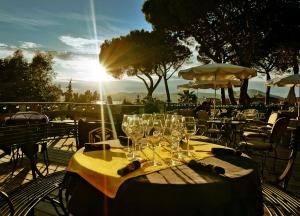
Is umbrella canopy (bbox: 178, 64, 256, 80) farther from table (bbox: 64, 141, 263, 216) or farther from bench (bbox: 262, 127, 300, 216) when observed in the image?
table (bbox: 64, 141, 263, 216)

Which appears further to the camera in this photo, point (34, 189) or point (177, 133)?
point (34, 189)

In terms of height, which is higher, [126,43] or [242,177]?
[126,43]

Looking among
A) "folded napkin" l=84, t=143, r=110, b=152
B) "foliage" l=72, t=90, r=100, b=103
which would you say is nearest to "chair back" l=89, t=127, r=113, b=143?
"folded napkin" l=84, t=143, r=110, b=152

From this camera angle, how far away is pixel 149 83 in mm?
30906

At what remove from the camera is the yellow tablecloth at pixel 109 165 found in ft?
3.94

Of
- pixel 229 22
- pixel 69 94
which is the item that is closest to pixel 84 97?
pixel 69 94

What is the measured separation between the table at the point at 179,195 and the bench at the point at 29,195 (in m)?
0.51

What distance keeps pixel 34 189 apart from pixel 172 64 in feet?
91.6

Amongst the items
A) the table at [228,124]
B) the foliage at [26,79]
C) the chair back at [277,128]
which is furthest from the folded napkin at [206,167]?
the foliage at [26,79]

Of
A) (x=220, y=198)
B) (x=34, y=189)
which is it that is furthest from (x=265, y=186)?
(x=34, y=189)

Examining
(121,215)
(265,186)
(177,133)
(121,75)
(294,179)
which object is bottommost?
(294,179)

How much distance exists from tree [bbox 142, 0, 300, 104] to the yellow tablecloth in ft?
48.7

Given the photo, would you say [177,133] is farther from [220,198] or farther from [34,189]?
[34,189]

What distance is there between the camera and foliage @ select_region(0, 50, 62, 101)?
2189 centimetres
